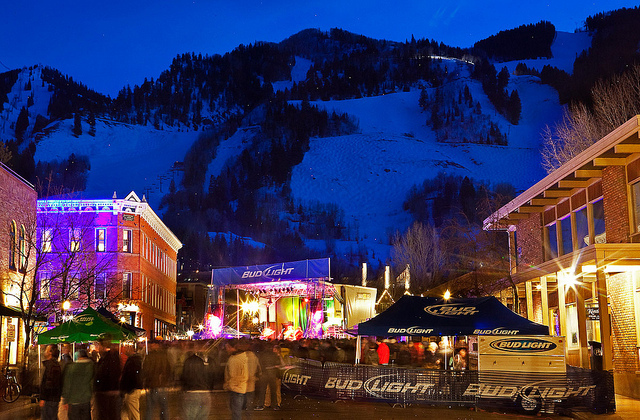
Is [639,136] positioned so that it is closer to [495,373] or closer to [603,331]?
[603,331]

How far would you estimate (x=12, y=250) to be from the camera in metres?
29.8

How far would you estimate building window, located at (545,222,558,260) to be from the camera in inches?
1029

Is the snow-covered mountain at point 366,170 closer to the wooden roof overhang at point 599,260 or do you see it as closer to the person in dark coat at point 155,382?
the wooden roof overhang at point 599,260

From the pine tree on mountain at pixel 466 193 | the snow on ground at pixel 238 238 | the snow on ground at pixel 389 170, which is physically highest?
the snow on ground at pixel 389 170

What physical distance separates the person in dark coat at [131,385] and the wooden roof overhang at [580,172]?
1249cm

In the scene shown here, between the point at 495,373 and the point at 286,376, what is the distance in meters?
7.10

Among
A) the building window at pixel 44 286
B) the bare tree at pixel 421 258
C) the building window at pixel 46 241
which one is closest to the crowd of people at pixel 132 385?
the building window at pixel 44 286

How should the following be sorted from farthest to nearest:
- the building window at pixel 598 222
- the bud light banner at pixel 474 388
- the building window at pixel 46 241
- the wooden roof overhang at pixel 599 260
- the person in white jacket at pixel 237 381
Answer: the building window at pixel 46 241 → the building window at pixel 598 222 → the wooden roof overhang at pixel 599 260 → the bud light banner at pixel 474 388 → the person in white jacket at pixel 237 381

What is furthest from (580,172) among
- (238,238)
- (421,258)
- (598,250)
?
(238,238)

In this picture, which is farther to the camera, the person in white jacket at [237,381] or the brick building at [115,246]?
the brick building at [115,246]

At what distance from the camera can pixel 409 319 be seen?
17719 mm

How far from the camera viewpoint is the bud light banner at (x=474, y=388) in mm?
15789

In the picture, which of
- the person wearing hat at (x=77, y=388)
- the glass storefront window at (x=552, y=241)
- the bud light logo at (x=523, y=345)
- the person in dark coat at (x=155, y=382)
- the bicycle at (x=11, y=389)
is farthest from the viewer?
the glass storefront window at (x=552, y=241)

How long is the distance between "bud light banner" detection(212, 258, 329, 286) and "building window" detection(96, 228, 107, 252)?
817 inches
